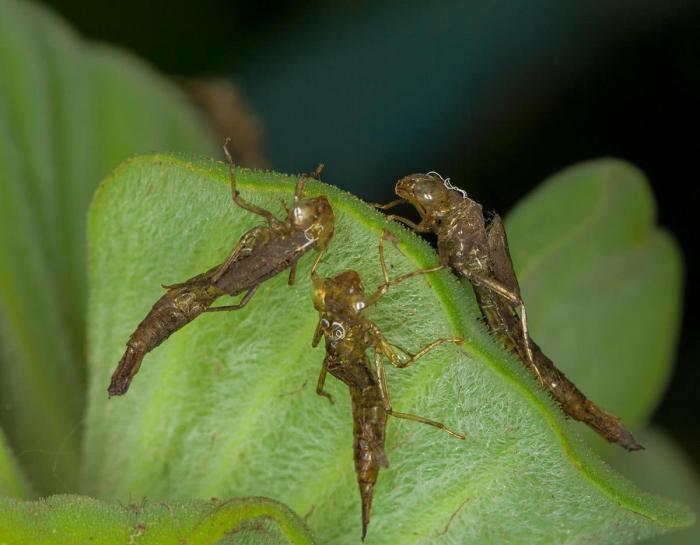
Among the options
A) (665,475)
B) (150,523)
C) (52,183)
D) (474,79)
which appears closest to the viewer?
(150,523)

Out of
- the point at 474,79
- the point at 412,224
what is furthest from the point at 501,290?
the point at 474,79

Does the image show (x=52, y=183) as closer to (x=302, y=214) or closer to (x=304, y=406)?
(x=302, y=214)

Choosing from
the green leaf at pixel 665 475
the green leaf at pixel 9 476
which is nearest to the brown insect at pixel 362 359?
the green leaf at pixel 9 476

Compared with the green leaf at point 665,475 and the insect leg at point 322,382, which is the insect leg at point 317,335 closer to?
the insect leg at point 322,382

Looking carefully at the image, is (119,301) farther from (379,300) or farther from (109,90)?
(109,90)

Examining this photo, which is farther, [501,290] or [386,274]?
[501,290]

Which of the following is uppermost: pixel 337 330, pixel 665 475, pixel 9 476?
pixel 337 330

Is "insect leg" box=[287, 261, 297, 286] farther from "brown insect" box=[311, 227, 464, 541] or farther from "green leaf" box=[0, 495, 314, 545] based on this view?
"green leaf" box=[0, 495, 314, 545]
